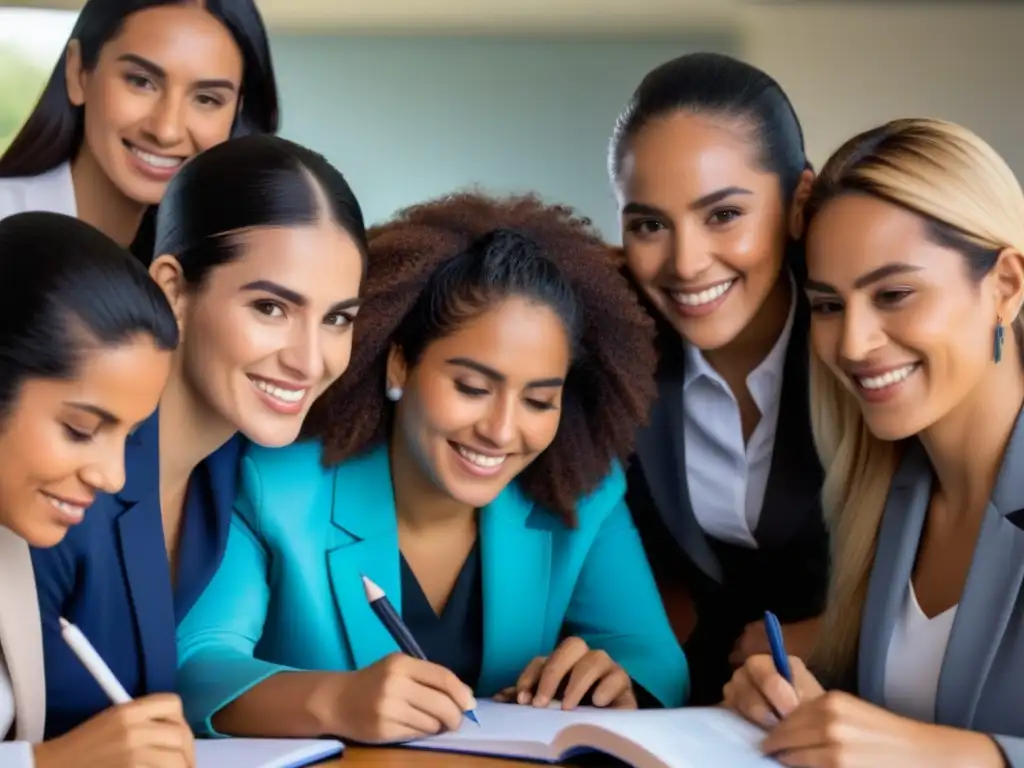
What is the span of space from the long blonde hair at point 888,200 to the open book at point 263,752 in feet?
1.81

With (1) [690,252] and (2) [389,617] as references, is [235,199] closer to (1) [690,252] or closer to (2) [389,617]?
(2) [389,617]

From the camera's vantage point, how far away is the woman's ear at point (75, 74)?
4.59ft

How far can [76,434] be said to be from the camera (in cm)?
89

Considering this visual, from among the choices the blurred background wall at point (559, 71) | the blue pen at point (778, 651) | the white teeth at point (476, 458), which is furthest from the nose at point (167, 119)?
the blurred background wall at point (559, 71)

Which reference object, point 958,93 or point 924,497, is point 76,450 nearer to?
point 924,497

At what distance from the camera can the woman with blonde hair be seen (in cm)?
108

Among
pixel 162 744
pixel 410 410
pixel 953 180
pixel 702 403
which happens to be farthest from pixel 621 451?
pixel 162 744

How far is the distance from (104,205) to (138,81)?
154 mm

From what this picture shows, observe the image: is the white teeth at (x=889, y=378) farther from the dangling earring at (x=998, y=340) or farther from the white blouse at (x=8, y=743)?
Answer: the white blouse at (x=8, y=743)

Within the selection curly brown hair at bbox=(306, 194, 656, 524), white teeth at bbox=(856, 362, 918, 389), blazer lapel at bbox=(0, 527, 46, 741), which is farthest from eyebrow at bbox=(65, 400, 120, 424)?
white teeth at bbox=(856, 362, 918, 389)

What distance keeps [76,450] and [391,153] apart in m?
1.81

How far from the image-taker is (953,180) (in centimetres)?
110

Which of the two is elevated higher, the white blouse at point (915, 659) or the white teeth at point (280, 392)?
the white teeth at point (280, 392)

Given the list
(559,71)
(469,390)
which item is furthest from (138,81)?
(559,71)
